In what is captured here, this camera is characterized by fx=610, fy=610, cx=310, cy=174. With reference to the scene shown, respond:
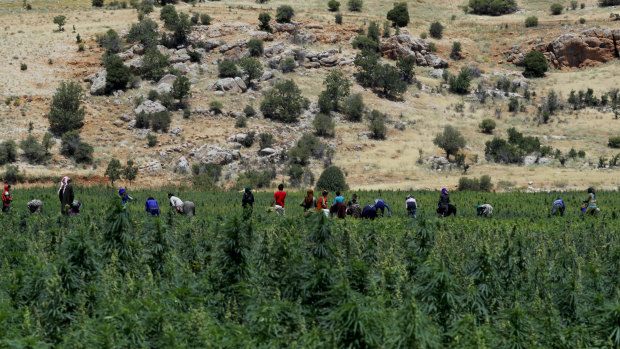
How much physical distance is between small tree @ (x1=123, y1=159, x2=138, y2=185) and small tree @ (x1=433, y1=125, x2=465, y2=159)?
2490 cm

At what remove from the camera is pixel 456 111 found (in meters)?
62.5

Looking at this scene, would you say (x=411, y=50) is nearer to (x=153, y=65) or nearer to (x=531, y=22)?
(x=531, y=22)

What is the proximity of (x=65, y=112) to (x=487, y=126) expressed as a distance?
123 ft

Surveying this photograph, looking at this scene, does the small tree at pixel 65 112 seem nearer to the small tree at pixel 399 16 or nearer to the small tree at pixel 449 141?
the small tree at pixel 449 141

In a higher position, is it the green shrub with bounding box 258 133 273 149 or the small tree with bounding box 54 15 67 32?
the small tree with bounding box 54 15 67 32

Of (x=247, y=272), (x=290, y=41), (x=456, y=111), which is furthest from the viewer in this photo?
(x=290, y=41)

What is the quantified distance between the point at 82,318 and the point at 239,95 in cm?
5071

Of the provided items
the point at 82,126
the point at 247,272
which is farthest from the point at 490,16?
the point at 247,272

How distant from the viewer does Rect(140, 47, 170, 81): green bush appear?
58.3 m

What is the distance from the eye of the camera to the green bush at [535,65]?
70.9 metres

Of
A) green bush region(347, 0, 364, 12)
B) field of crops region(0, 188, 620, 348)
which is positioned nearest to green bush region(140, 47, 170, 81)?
green bush region(347, 0, 364, 12)

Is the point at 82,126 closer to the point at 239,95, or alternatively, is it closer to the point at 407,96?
the point at 239,95

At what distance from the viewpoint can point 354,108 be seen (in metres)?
57.3

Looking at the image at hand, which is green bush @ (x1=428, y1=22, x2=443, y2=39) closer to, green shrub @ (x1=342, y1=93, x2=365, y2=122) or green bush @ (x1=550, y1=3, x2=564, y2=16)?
green bush @ (x1=550, y1=3, x2=564, y2=16)
